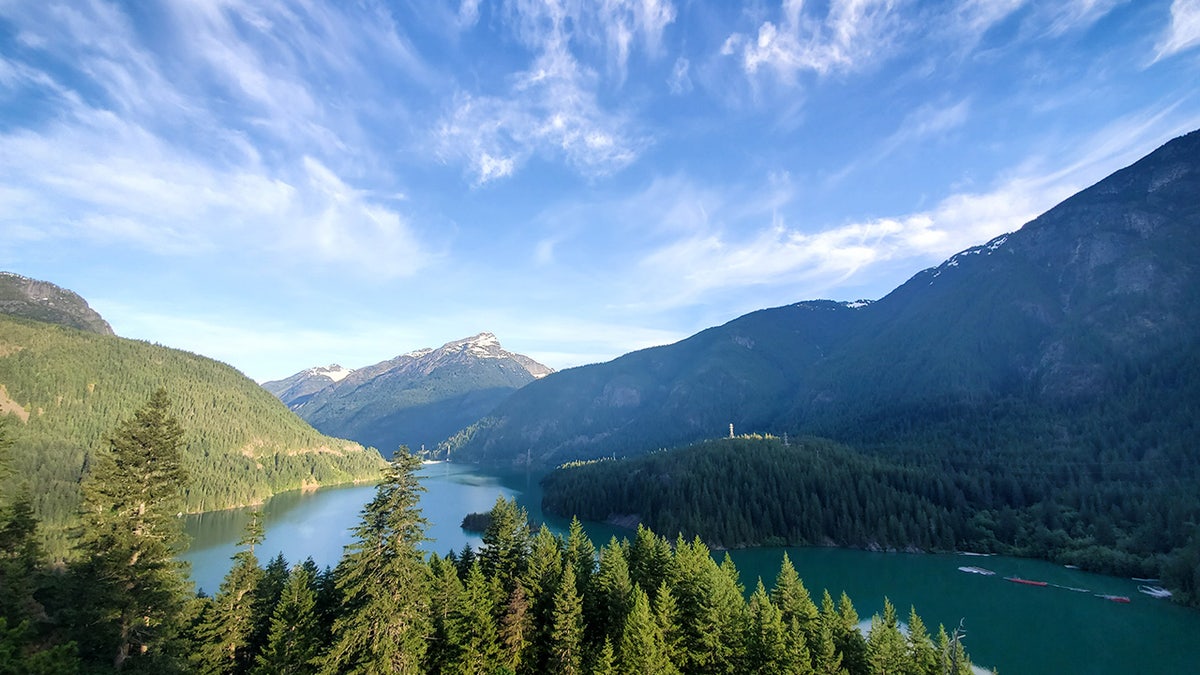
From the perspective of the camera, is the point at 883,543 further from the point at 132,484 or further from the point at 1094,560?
the point at 132,484

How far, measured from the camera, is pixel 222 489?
626 ft

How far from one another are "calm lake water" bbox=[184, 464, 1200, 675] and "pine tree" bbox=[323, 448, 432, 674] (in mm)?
4152

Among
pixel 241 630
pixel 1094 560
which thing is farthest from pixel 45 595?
pixel 1094 560

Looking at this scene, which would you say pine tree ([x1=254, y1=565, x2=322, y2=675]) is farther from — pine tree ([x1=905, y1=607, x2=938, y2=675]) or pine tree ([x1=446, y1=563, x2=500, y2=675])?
pine tree ([x1=905, y1=607, x2=938, y2=675])

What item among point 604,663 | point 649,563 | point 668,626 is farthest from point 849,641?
point 604,663

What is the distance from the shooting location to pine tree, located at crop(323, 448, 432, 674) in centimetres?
2925

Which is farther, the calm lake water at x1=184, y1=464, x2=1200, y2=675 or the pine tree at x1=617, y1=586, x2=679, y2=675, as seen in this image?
the calm lake water at x1=184, y1=464, x2=1200, y2=675

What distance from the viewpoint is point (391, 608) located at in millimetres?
29750

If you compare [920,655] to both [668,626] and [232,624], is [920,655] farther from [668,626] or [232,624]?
[232,624]

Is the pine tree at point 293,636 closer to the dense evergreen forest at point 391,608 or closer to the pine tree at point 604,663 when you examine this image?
the dense evergreen forest at point 391,608

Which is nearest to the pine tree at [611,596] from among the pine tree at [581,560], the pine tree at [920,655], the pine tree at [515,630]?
the pine tree at [581,560]

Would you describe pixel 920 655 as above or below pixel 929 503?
above

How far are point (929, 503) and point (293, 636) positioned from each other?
5623 inches

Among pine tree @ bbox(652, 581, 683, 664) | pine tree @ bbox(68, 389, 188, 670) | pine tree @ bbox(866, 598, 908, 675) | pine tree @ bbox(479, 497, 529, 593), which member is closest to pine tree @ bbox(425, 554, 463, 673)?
pine tree @ bbox(479, 497, 529, 593)
